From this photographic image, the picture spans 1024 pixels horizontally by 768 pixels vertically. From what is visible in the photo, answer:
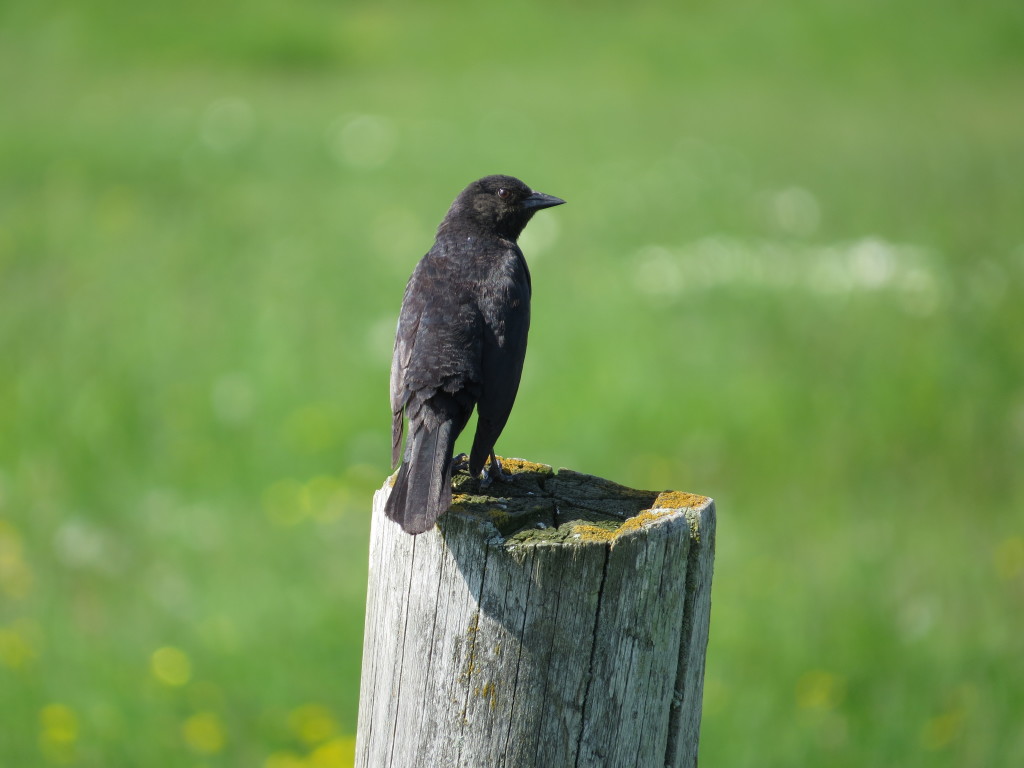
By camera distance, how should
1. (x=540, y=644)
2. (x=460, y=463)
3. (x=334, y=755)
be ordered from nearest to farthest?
(x=540, y=644)
(x=460, y=463)
(x=334, y=755)

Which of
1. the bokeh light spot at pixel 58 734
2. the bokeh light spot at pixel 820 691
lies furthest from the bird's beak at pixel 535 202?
the bokeh light spot at pixel 58 734

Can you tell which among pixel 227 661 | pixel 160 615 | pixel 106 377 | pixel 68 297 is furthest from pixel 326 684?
pixel 68 297

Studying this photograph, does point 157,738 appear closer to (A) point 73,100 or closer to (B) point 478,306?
(B) point 478,306

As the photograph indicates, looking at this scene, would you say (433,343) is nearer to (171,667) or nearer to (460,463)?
(460,463)

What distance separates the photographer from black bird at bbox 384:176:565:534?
8.77 feet

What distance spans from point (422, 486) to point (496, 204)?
74.3 inches

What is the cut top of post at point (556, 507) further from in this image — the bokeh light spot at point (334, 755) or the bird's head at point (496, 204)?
the bokeh light spot at point (334, 755)

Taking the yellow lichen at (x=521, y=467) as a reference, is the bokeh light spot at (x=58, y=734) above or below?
below

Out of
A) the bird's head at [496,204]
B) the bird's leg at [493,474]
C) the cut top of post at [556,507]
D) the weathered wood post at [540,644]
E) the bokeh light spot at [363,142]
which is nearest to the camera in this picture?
the weathered wood post at [540,644]

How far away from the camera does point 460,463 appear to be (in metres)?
3.11

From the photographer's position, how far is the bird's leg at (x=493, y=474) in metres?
2.80

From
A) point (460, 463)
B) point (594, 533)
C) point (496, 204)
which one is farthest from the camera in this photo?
point (496, 204)

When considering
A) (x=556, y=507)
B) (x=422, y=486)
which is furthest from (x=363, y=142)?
(x=422, y=486)

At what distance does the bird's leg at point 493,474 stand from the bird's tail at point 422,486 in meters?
0.21
